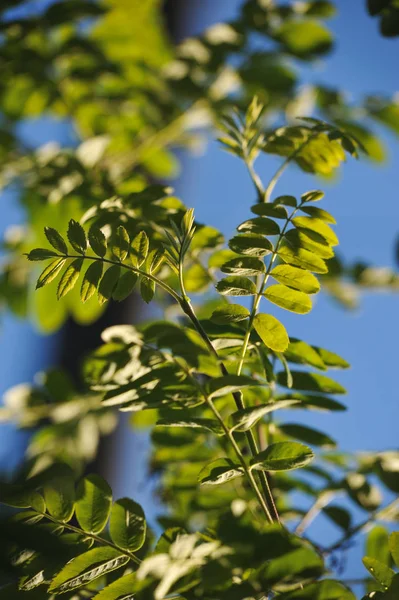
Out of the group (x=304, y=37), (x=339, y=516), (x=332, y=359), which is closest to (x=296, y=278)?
(x=332, y=359)

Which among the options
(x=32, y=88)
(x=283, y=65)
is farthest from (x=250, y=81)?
(x=32, y=88)

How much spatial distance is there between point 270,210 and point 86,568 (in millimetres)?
432

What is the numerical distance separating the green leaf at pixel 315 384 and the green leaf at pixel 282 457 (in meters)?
0.17

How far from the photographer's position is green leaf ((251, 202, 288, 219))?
0.71 meters

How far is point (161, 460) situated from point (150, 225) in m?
0.50

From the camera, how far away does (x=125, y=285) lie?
671 millimetres

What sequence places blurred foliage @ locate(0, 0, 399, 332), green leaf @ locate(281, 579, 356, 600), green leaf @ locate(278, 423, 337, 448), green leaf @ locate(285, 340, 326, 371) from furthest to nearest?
blurred foliage @ locate(0, 0, 399, 332) < green leaf @ locate(278, 423, 337, 448) < green leaf @ locate(285, 340, 326, 371) < green leaf @ locate(281, 579, 356, 600)

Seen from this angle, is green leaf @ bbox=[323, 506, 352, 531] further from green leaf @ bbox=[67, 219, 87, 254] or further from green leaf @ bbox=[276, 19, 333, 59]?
green leaf @ bbox=[276, 19, 333, 59]

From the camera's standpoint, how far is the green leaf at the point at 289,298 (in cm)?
67

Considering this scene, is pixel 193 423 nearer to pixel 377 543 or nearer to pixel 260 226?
pixel 260 226

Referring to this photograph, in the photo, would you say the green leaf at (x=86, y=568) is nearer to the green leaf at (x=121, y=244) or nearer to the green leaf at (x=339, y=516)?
the green leaf at (x=121, y=244)

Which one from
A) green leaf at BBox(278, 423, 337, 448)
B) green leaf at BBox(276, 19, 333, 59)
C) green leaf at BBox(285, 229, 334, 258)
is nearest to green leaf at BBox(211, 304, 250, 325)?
green leaf at BBox(285, 229, 334, 258)

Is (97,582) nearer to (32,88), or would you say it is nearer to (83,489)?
(83,489)

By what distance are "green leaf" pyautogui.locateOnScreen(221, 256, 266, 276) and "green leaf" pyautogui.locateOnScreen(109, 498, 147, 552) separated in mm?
279
